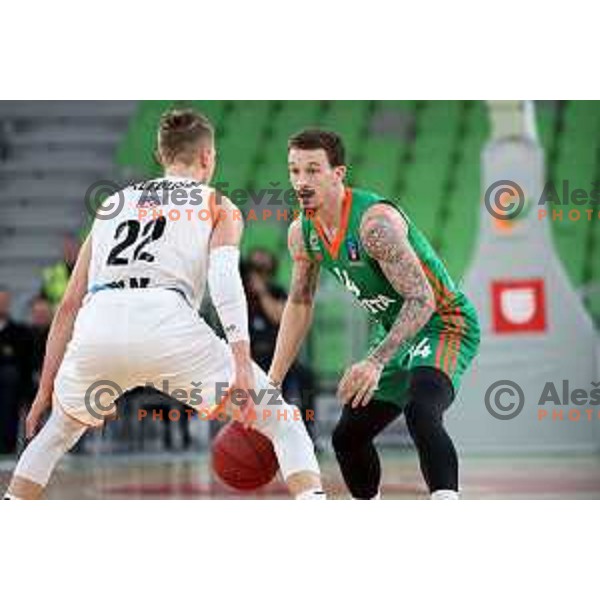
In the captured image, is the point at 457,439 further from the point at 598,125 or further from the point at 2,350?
the point at 598,125

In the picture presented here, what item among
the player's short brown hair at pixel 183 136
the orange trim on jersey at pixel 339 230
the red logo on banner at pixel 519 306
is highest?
the red logo on banner at pixel 519 306

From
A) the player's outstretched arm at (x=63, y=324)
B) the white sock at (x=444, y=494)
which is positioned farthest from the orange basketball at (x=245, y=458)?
the white sock at (x=444, y=494)

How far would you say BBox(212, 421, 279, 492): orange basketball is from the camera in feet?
17.5

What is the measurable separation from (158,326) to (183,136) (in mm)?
728

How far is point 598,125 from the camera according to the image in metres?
17.0

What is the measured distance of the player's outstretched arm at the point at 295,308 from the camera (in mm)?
5293

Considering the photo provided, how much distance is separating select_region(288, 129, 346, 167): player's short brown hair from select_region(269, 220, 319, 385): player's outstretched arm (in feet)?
0.93

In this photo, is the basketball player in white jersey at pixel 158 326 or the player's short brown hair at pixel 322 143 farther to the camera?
the player's short brown hair at pixel 322 143

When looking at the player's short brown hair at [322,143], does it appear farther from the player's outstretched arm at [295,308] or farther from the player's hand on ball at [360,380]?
the player's hand on ball at [360,380]

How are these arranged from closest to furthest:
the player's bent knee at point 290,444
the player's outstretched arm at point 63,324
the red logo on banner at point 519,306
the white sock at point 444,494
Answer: the white sock at point 444,494 → the player's bent knee at point 290,444 → the player's outstretched arm at point 63,324 → the red logo on banner at point 519,306

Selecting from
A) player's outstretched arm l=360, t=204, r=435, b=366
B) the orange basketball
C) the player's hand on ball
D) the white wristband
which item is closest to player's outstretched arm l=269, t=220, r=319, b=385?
the orange basketball

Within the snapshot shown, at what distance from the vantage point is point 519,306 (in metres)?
11.3

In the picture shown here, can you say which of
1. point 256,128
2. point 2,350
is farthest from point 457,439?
point 256,128

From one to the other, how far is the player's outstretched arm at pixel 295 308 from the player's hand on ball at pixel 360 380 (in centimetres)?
71
